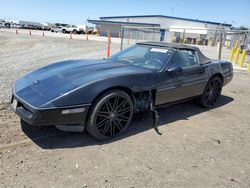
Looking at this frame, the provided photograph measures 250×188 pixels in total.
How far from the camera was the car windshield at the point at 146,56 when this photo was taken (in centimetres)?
437

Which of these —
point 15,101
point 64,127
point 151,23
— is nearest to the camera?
point 64,127

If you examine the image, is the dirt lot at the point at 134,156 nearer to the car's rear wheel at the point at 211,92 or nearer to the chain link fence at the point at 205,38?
the car's rear wheel at the point at 211,92

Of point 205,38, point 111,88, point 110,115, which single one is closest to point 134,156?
point 110,115

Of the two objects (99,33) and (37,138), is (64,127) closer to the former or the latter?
(37,138)

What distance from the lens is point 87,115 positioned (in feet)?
11.1

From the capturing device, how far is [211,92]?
5.44 metres

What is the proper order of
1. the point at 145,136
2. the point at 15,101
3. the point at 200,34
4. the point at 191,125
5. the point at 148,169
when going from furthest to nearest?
1. the point at 200,34
2. the point at 191,125
3. the point at 145,136
4. the point at 15,101
5. the point at 148,169

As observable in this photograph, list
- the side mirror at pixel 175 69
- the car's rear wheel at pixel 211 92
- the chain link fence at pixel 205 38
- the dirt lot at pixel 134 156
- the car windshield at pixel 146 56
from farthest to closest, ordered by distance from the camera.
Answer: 1. the chain link fence at pixel 205 38
2. the car's rear wheel at pixel 211 92
3. the car windshield at pixel 146 56
4. the side mirror at pixel 175 69
5. the dirt lot at pixel 134 156

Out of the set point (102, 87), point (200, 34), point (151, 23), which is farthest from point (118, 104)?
point (151, 23)

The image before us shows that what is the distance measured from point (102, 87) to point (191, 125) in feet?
6.50

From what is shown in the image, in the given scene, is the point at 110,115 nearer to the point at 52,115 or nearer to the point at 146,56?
the point at 52,115

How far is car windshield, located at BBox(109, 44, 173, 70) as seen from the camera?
4371mm

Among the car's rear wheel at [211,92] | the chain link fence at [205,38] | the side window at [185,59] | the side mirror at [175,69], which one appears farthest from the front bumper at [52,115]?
the chain link fence at [205,38]

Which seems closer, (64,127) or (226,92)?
(64,127)
